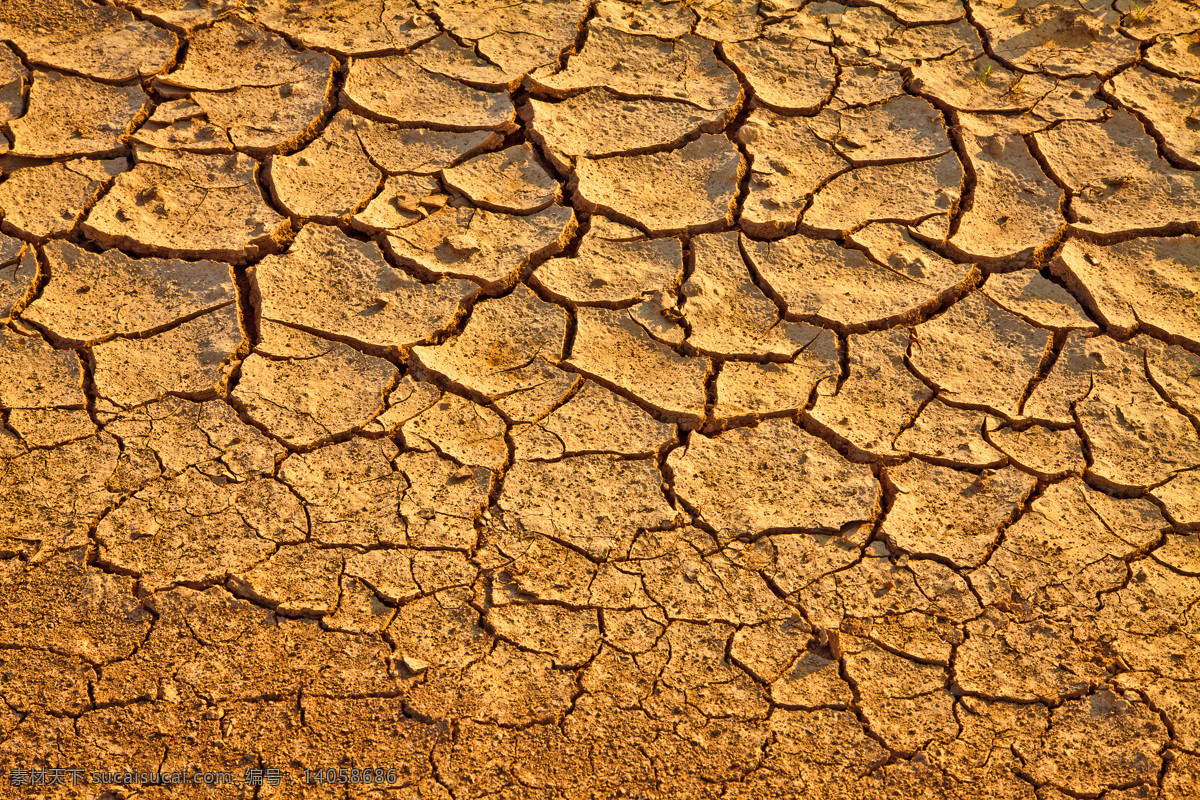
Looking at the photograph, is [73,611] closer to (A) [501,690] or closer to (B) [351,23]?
(A) [501,690]

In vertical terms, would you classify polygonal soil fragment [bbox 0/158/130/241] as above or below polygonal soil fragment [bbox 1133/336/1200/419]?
below

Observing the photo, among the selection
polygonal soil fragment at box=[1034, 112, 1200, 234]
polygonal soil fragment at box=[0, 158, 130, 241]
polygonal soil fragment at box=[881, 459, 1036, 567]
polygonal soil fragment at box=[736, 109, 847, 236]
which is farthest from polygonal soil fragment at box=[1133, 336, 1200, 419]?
polygonal soil fragment at box=[0, 158, 130, 241]

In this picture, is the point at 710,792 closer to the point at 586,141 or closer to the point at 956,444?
the point at 956,444

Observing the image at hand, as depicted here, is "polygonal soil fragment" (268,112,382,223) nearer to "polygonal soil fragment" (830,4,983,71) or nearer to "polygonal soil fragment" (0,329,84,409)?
"polygonal soil fragment" (0,329,84,409)

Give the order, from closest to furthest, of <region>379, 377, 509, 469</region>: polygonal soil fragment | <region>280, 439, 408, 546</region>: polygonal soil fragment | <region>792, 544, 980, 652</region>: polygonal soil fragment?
1. <region>792, 544, 980, 652</region>: polygonal soil fragment
2. <region>280, 439, 408, 546</region>: polygonal soil fragment
3. <region>379, 377, 509, 469</region>: polygonal soil fragment

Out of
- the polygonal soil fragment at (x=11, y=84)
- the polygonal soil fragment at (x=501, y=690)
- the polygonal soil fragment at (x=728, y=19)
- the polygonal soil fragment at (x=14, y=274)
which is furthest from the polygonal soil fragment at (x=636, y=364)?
the polygonal soil fragment at (x=11, y=84)

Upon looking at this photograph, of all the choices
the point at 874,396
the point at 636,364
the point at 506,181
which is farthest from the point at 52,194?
the point at 874,396

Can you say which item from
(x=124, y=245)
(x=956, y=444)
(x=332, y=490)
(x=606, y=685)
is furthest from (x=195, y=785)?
(x=956, y=444)
